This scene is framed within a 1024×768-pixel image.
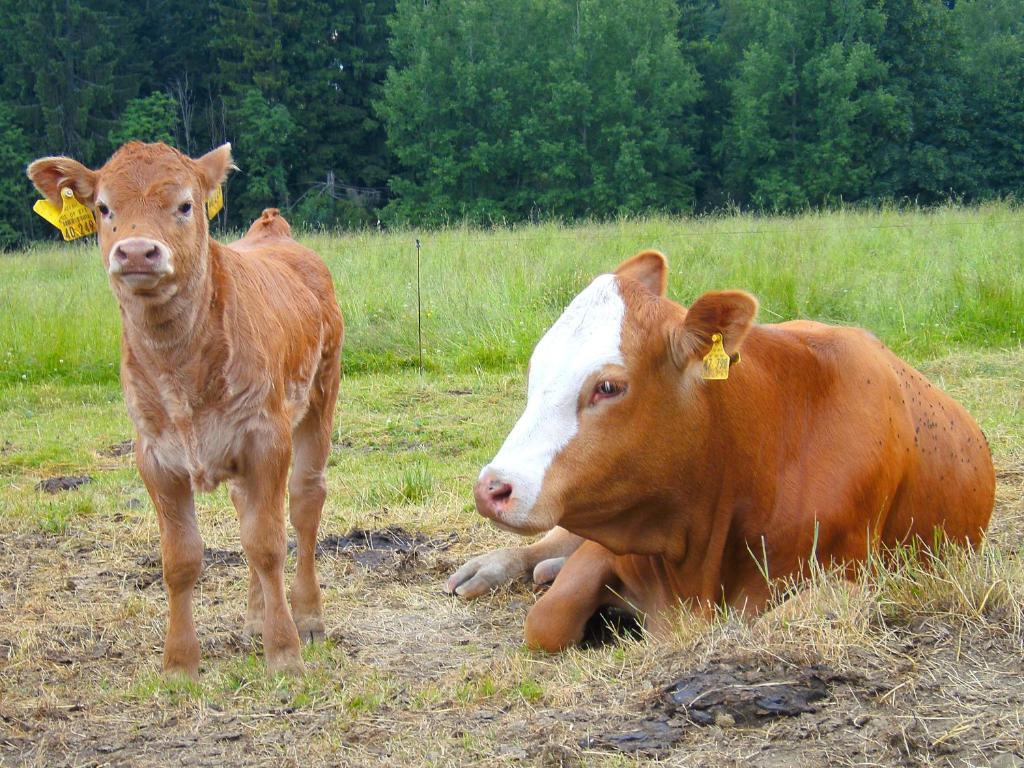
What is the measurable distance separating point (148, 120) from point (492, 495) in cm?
4020

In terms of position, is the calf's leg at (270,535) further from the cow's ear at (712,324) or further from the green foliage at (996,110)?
the green foliage at (996,110)

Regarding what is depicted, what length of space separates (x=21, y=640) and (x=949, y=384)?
7301 mm

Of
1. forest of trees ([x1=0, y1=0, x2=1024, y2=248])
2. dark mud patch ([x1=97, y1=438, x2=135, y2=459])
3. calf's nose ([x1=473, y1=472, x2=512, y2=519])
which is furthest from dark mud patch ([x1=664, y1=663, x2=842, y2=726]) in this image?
forest of trees ([x1=0, y1=0, x2=1024, y2=248])

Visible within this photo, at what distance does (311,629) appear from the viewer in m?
4.96

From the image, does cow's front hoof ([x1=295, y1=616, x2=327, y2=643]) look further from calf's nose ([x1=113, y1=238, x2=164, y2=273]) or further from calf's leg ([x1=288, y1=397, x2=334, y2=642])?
calf's nose ([x1=113, y1=238, x2=164, y2=273])

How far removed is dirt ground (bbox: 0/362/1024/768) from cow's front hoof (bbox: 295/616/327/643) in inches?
3.2

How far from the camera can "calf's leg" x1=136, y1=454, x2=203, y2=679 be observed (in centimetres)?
444

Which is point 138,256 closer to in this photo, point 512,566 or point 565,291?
point 512,566

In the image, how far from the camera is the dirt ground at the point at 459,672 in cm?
310

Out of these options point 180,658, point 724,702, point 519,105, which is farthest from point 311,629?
point 519,105

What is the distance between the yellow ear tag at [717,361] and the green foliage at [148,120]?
38.1 m

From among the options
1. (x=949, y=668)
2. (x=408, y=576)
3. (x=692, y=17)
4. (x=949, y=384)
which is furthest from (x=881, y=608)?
(x=692, y=17)

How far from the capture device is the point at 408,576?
18.7ft

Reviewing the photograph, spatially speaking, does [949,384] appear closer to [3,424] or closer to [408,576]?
[408,576]
